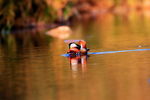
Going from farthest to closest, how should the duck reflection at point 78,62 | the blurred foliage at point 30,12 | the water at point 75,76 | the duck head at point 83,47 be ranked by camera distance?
the blurred foliage at point 30,12, the duck head at point 83,47, the duck reflection at point 78,62, the water at point 75,76

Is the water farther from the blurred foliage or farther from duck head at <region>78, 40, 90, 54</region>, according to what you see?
the blurred foliage

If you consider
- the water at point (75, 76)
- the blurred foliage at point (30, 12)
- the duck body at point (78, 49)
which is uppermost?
the blurred foliage at point (30, 12)

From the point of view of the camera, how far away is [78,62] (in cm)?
1167

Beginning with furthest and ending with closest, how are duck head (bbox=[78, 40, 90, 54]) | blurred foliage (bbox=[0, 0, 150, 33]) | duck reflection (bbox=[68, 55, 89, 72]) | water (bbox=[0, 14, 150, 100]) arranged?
blurred foliage (bbox=[0, 0, 150, 33]) → duck head (bbox=[78, 40, 90, 54]) → duck reflection (bbox=[68, 55, 89, 72]) → water (bbox=[0, 14, 150, 100])

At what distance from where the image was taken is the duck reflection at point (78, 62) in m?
10.8

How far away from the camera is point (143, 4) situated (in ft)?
143

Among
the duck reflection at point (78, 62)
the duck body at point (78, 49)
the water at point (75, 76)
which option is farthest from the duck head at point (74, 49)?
the water at point (75, 76)

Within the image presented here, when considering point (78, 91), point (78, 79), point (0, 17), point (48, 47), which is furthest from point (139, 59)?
point (0, 17)

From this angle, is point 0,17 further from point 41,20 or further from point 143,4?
point 143,4

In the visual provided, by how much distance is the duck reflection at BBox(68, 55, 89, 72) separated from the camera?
35.5ft

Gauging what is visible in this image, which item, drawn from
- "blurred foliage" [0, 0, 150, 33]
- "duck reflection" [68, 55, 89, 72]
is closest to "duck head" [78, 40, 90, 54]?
"duck reflection" [68, 55, 89, 72]

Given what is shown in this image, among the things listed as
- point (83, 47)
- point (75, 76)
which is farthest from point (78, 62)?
point (75, 76)

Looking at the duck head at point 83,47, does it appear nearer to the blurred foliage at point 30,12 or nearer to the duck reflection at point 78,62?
the duck reflection at point 78,62

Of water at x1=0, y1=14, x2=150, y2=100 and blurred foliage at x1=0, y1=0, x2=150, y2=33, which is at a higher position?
blurred foliage at x1=0, y1=0, x2=150, y2=33
